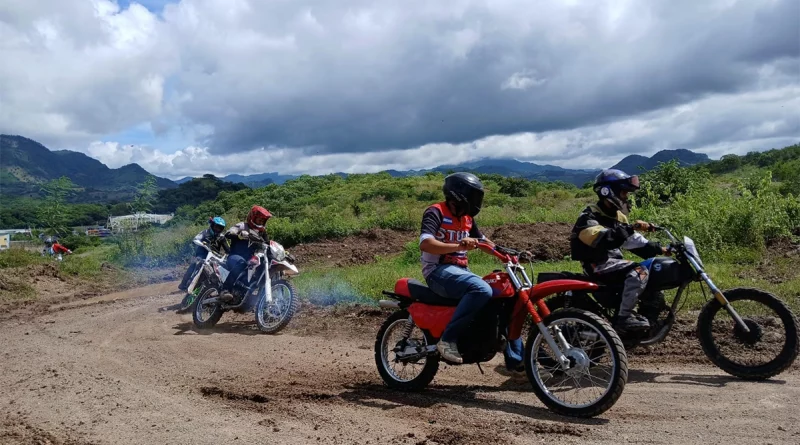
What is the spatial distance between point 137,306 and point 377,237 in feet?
31.4

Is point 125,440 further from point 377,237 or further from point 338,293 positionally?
point 377,237

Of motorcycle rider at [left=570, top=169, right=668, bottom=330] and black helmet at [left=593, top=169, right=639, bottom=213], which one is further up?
black helmet at [left=593, top=169, right=639, bottom=213]

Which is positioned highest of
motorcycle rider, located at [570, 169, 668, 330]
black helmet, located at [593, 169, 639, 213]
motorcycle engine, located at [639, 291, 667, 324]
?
black helmet, located at [593, 169, 639, 213]

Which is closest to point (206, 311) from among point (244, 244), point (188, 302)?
point (244, 244)

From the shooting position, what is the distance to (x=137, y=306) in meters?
13.1

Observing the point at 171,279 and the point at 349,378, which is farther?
the point at 171,279

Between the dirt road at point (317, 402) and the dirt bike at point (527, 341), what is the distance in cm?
21

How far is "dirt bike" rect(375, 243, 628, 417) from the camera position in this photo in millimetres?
4852

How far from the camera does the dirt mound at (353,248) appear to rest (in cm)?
1733

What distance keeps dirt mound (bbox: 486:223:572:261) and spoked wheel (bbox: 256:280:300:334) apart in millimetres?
6990

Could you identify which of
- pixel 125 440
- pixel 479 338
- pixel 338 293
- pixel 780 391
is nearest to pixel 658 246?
pixel 780 391

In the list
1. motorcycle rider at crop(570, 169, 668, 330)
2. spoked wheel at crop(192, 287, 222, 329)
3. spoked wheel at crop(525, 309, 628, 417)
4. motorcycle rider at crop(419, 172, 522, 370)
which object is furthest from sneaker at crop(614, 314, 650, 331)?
spoked wheel at crop(192, 287, 222, 329)

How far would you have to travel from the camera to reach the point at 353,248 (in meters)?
19.2

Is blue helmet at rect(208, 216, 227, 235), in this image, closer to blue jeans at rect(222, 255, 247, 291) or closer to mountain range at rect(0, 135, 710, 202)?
blue jeans at rect(222, 255, 247, 291)
